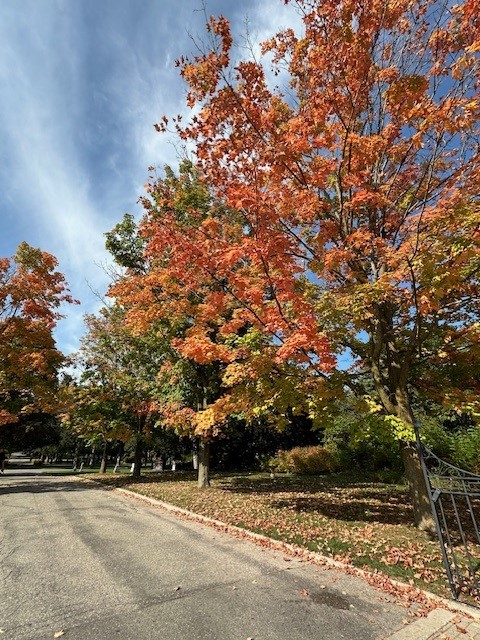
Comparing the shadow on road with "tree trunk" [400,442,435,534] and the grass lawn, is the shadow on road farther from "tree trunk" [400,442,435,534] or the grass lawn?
"tree trunk" [400,442,435,534]

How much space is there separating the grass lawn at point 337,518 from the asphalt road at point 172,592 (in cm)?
89

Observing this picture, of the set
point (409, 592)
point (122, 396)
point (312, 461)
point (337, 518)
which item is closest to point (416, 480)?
point (337, 518)

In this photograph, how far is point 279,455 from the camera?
77.3ft

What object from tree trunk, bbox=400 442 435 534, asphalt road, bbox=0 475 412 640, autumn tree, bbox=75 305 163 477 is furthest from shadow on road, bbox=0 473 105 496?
tree trunk, bbox=400 442 435 534

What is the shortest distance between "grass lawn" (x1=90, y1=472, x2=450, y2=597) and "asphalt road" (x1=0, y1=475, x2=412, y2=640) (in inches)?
35.2

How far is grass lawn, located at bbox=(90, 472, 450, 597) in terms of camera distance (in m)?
6.26

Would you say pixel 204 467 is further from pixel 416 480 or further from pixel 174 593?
pixel 174 593

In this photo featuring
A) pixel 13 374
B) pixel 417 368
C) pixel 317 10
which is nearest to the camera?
pixel 317 10

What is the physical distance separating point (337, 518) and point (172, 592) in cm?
593

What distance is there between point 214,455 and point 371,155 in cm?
2573

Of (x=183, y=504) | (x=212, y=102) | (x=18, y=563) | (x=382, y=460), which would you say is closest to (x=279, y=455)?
(x=382, y=460)

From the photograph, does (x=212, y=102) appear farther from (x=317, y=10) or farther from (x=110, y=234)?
(x=110, y=234)

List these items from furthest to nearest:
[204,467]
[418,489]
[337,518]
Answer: [204,467] → [337,518] → [418,489]

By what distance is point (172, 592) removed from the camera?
16.9 feet
